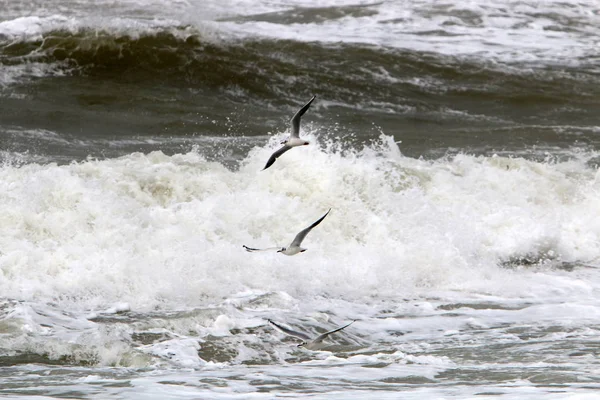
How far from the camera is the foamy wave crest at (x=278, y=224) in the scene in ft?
25.8

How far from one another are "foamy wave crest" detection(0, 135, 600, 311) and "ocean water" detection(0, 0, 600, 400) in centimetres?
3

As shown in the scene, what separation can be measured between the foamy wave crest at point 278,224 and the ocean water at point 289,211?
0.08 feet

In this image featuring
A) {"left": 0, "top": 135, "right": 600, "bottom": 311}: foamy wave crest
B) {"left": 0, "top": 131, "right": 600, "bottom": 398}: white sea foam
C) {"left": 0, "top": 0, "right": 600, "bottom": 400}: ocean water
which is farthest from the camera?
{"left": 0, "top": 135, "right": 600, "bottom": 311}: foamy wave crest

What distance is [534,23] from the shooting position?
21.0 m

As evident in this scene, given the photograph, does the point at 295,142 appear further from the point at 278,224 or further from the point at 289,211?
the point at 289,211

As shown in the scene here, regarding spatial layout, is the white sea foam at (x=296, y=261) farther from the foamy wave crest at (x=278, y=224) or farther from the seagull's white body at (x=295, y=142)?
the seagull's white body at (x=295, y=142)

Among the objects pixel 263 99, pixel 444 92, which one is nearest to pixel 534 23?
pixel 444 92

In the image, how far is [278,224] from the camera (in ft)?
31.0

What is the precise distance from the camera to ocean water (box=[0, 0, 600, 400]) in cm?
612

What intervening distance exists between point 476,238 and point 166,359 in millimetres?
4392

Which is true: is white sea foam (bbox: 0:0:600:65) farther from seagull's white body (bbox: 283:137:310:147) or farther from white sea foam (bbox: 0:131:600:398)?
seagull's white body (bbox: 283:137:310:147)

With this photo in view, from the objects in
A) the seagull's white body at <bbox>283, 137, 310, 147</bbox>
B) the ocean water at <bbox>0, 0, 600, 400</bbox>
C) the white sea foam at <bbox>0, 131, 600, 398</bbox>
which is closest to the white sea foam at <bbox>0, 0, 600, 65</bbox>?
the ocean water at <bbox>0, 0, 600, 400</bbox>

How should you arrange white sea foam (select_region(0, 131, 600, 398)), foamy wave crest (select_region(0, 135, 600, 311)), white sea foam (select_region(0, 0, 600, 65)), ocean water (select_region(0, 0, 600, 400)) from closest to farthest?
ocean water (select_region(0, 0, 600, 400))
white sea foam (select_region(0, 131, 600, 398))
foamy wave crest (select_region(0, 135, 600, 311))
white sea foam (select_region(0, 0, 600, 65))

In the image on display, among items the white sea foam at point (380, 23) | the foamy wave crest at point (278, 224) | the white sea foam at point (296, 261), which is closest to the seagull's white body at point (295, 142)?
the white sea foam at point (296, 261)
